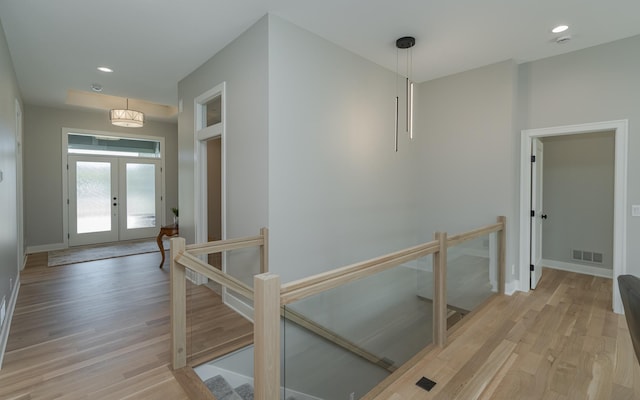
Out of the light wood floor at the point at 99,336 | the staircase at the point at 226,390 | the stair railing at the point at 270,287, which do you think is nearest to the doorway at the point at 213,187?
the light wood floor at the point at 99,336

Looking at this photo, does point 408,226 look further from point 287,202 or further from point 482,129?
point 287,202

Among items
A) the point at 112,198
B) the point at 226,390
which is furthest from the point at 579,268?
the point at 112,198

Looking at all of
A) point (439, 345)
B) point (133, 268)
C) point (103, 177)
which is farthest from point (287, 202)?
point (103, 177)

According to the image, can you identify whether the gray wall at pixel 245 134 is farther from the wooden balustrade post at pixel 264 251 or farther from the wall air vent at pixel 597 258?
the wall air vent at pixel 597 258

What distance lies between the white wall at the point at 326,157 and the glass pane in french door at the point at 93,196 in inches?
232

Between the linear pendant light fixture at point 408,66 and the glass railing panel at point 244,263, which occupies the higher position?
the linear pendant light fixture at point 408,66

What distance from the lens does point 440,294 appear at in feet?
8.73

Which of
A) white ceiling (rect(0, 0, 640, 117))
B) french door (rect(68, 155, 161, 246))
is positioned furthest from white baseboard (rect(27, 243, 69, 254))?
white ceiling (rect(0, 0, 640, 117))

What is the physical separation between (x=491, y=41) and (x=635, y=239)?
2614mm

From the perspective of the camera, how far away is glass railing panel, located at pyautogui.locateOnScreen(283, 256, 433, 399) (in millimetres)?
1812

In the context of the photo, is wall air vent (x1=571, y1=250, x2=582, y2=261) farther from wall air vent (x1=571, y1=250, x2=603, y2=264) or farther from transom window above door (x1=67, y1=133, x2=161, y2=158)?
transom window above door (x1=67, y1=133, x2=161, y2=158)

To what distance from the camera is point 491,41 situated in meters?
3.33

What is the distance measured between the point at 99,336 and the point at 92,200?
16.7 ft

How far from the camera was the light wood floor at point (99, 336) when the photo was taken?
2.14 metres
